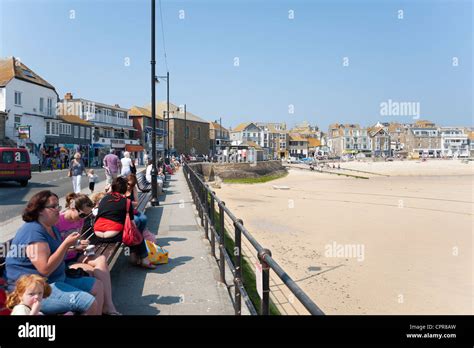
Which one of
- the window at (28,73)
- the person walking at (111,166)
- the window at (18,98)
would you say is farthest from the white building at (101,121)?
the person walking at (111,166)

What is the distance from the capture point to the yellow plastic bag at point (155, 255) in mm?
6078

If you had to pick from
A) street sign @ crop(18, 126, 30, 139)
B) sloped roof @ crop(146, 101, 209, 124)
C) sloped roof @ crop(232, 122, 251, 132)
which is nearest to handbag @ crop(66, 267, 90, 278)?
street sign @ crop(18, 126, 30, 139)

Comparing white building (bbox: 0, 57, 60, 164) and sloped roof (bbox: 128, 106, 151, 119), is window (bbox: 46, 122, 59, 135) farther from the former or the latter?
sloped roof (bbox: 128, 106, 151, 119)

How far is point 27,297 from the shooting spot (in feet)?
9.16

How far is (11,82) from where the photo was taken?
1400 inches

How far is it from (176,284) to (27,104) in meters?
38.9

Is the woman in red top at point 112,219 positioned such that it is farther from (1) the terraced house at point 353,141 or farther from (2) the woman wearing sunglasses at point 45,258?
(1) the terraced house at point 353,141

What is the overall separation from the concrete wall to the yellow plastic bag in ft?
137

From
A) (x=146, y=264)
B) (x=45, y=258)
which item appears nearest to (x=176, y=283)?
(x=146, y=264)

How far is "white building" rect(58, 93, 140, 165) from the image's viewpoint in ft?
166

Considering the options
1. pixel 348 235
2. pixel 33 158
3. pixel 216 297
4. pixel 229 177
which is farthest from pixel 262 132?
pixel 216 297

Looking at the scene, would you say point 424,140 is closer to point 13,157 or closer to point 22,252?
point 13,157
